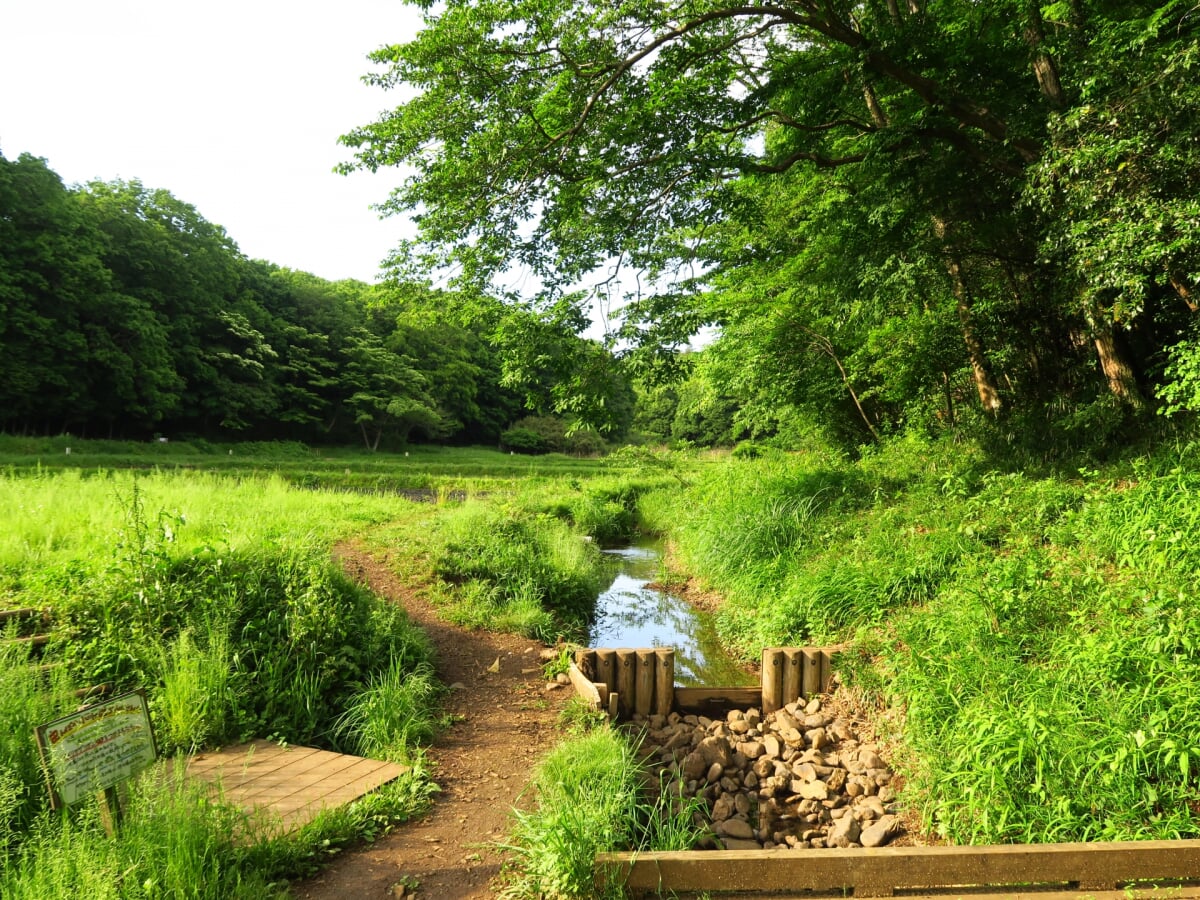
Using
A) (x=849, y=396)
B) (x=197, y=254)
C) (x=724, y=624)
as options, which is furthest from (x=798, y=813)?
(x=197, y=254)

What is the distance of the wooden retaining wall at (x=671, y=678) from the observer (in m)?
5.89

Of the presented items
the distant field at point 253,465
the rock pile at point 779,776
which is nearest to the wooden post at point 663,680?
the rock pile at point 779,776

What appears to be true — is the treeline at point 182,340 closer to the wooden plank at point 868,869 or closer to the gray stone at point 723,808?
the gray stone at point 723,808

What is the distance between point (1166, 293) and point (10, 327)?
36646 millimetres

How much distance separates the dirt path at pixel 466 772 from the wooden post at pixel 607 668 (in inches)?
16.3

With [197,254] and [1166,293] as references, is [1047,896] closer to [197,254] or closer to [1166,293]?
[1166,293]

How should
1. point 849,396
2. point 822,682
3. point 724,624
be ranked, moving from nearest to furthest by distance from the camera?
1. point 822,682
2. point 724,624
3. point 849,396

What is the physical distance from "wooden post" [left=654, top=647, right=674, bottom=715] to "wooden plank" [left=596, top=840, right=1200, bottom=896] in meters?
→ 3.04

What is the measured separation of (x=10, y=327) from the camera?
25219 mm

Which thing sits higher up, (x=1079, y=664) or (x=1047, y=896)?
(x=1079, y=664)

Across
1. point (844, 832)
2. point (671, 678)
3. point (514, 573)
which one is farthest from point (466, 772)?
point (514, 573)

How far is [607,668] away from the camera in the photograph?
5988mm

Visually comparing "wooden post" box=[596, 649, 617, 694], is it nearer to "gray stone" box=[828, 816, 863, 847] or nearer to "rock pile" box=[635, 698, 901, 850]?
"rock pile" box=[635, 698, 901, 850]

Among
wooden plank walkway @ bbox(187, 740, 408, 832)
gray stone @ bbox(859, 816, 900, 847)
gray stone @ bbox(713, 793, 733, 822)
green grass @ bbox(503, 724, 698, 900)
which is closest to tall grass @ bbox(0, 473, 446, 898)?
wooden plank walkway @ bbox(187, 740, 408, 832)
